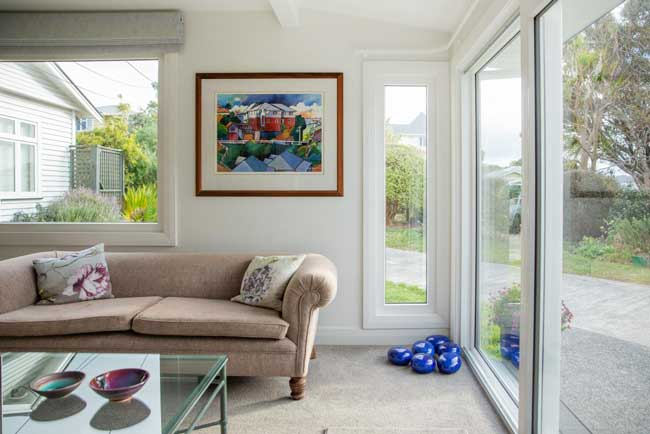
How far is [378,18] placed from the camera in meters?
3.69

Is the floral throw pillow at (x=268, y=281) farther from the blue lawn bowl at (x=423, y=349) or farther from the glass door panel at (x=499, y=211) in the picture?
the glass door panel at (x=499, y=211)

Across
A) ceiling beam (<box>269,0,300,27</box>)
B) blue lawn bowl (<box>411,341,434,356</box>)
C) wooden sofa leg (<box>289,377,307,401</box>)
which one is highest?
ceiling beam (<box>269,0,300,27</box>)

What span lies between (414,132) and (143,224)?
7.49ft

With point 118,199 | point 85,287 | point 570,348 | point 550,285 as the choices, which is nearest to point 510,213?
point 550,285

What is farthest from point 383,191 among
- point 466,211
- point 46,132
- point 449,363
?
point 46,132

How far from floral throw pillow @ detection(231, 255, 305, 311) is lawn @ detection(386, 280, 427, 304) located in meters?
0.96

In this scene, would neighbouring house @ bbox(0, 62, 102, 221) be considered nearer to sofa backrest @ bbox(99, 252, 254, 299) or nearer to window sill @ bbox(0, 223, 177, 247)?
window sill @ bbox(0, 223, 177, 247)

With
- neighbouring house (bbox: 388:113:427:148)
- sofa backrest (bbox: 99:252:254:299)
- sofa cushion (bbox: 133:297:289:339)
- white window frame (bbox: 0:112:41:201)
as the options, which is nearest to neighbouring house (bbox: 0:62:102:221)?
white window frame (bbox: 0:112:41:201)

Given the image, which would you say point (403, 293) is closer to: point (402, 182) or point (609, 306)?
point (402, 182)

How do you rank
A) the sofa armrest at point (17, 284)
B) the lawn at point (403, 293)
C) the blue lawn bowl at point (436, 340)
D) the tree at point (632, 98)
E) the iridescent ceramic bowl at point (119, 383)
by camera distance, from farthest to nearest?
the lawn at point (403, 293) < the blue lawn bowl at point (436, 340) < the sofa armrest at point (17, 284) < the iridescent ceramic bowl at point (119, 383) < the tree at point (632, 98)

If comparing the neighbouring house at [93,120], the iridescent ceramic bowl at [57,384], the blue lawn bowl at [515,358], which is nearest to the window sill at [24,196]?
the neighbouring house at [93,120]

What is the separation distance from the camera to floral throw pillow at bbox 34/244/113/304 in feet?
10.4

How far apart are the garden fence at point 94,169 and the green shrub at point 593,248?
11.3 ft

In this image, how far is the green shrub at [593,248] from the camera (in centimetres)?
162
